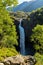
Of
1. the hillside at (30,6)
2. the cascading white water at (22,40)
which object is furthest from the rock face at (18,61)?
the hillside at (30,6)

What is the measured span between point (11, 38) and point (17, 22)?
2367 centimetres

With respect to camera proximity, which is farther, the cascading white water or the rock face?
the cascading white water

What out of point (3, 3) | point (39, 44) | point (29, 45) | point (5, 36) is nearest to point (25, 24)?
point (29, 45)

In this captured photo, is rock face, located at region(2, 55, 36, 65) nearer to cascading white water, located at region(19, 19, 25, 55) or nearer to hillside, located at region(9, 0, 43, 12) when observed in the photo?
cascading white water, located at region(19, 19, 25, 55)

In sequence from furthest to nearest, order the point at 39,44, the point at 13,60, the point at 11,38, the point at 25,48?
the point at 25,48 → the point at 11,38 → the point at 39,44 → the point at 13,60

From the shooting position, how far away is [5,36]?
34.9 meters

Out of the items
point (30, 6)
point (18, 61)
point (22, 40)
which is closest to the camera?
point (18, 61)

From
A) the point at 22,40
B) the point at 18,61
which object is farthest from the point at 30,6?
the point at 18,61

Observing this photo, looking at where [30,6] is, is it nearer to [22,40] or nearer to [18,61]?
[22,40]

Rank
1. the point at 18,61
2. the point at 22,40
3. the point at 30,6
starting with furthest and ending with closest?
the point at 30,6 < the point at 22,40 < the point at 18,61

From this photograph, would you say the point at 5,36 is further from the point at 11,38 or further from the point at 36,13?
the point at 36,13

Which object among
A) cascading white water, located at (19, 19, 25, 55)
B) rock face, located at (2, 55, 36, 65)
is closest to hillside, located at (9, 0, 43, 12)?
cascading white water, located at (19, 19, 25, 55)

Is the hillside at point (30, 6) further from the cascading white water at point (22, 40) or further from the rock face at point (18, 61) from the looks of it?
the rock face at point (18, 61)

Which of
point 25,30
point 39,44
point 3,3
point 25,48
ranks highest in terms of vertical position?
point 3,3
